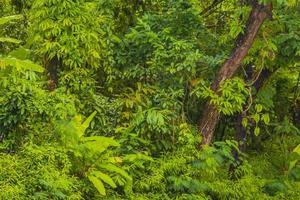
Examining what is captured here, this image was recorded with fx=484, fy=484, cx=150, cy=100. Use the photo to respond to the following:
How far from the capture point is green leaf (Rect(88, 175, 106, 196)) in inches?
206

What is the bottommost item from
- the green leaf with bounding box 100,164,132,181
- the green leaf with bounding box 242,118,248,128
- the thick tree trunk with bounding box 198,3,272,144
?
the green leaf with bounding box 242,118,248,128

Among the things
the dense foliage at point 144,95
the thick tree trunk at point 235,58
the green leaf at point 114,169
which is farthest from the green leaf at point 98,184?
the thick tree trunk at point 235,58

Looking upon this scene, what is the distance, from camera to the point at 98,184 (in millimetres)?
5289

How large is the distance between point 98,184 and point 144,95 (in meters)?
2.10

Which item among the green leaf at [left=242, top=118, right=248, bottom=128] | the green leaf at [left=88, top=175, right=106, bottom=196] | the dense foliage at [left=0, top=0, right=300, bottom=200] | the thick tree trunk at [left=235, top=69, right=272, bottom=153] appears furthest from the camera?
the thick tree trunk at [left=235, top=69, right=272, bottom=153]

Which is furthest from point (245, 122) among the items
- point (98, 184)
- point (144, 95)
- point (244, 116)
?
point (98, 184)

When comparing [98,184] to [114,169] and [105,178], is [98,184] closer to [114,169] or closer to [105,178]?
[105,178]

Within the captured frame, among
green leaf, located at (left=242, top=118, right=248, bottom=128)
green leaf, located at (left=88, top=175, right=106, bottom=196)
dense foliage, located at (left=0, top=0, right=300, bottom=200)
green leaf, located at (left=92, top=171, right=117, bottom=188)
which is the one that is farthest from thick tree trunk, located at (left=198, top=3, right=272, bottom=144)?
green leaf, located at (left=88, top=175, right=106, bottom=196)

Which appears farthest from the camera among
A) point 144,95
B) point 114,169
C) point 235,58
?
point 144,95

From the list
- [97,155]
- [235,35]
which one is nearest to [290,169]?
[235,35]

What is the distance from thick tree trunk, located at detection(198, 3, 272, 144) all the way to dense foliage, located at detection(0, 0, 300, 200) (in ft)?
0.11

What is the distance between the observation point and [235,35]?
6793mm

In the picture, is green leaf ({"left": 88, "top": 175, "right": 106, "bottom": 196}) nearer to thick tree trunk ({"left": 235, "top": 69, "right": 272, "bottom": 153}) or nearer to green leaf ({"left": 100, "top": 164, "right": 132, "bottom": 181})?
green leaf ({"left": 100, "top": 164, "right": 132, "bottom": 181})

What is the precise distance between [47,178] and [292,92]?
5260 millimetres
